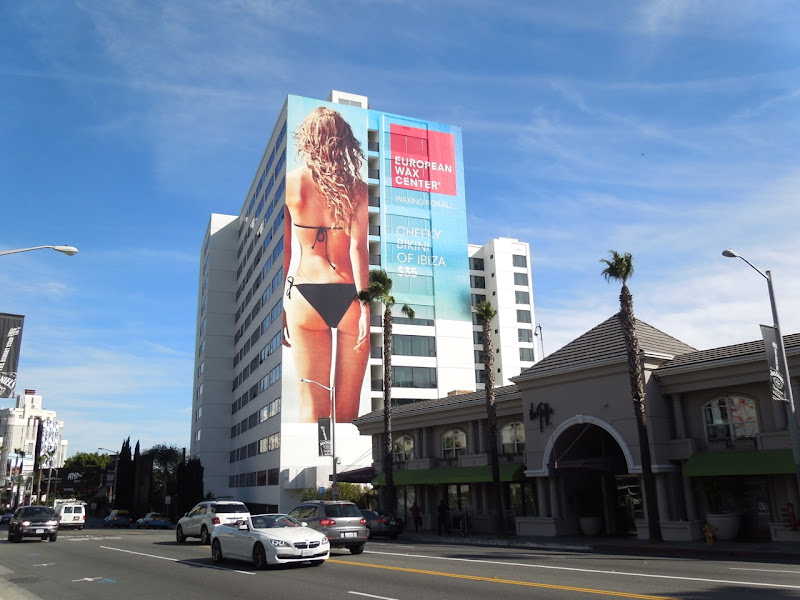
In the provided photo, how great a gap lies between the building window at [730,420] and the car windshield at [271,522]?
1687 cm

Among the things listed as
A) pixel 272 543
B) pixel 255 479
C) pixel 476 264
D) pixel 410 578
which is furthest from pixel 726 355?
pixel 476 264

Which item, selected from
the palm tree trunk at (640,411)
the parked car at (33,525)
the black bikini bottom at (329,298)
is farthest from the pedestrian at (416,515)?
the black bikini bottom at (329,298)

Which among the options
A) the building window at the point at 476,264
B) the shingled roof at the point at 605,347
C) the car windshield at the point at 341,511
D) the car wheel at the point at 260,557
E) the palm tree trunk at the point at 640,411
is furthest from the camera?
the building window at the point at 476,264

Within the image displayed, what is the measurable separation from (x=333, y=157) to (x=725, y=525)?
57289 millimetres

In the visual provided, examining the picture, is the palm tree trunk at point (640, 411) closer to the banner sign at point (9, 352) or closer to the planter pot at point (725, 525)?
the planter pot at point (725, 525)

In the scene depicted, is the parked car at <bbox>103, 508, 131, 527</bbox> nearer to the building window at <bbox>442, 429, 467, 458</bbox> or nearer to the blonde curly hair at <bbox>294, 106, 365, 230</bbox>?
the blonde curly hair at <bbox>294, 106, 365, 230</bbox>

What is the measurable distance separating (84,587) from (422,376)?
59.4 m

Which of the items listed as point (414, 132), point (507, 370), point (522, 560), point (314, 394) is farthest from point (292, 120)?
point (522, 560)

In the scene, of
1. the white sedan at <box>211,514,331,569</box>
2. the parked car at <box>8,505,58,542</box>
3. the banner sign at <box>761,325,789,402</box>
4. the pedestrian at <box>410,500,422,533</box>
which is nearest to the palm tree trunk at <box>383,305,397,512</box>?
the pedestrian at <box>410,500,422,533</box>

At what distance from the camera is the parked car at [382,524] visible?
106ft

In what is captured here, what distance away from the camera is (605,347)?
2891cm

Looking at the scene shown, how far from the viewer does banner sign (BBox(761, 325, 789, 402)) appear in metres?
21.1

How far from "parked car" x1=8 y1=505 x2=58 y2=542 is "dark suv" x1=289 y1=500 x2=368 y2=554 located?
15297 mm

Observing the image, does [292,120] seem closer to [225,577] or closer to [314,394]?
[314,394]
